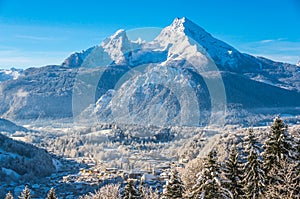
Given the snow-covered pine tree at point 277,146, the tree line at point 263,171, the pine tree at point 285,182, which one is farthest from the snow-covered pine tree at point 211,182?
the snow-covered pine tree at point 277,146

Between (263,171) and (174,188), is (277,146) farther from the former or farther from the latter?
(174,188)

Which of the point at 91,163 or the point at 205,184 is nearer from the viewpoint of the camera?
the point at 205,184

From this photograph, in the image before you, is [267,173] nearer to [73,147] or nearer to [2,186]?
[2,186]

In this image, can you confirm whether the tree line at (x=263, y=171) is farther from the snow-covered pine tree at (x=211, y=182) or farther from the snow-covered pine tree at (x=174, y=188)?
the snow-covered pine tree at (x=211, y=182)

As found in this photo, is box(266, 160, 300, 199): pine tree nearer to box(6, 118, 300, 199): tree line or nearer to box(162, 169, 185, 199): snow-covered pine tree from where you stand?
box(6, 118, 300, 199): tree line

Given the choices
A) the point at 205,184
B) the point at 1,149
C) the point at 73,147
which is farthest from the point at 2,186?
the point at 205,184

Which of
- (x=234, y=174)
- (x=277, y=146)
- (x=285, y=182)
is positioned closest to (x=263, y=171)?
(x=234, y=174)
